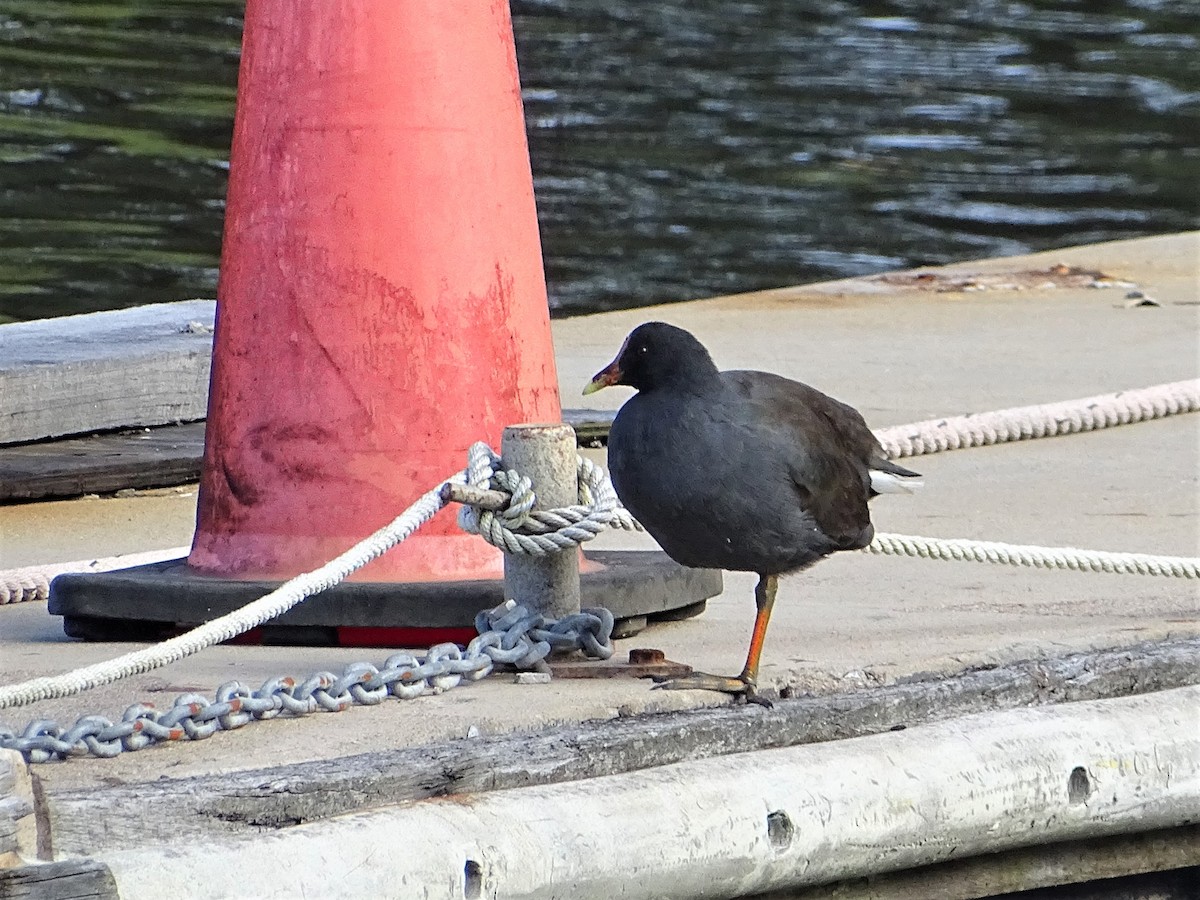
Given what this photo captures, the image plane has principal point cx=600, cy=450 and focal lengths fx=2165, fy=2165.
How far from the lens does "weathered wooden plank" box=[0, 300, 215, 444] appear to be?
196 inches

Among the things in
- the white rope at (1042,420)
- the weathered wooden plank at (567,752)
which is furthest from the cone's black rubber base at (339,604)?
the white rope at (1042,420)

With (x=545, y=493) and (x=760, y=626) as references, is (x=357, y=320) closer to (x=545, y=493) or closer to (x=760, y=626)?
(x=545, y=493)

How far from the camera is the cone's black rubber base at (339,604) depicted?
332 centimetres

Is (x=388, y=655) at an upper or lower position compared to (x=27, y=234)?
upper

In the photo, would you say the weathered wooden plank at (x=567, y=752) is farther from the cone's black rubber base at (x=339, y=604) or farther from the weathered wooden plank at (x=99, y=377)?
the weathered wooden plank at (x=99, y=377)

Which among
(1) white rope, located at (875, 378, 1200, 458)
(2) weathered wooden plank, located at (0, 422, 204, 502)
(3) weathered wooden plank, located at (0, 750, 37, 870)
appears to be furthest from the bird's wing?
(2) weathered wooden plank, located at (0, 422, 204, 502)

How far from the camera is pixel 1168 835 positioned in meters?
3.13

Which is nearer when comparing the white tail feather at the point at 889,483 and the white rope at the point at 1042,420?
the white tail feather at the point at 889,483

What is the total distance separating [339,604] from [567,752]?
80 centimetres

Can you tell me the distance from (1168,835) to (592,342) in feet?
12.8

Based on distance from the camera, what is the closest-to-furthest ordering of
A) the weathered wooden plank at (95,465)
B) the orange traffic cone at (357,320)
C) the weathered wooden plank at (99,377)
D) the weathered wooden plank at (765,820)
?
the weathered wooden plank at (765,820)
the orange traffic cone at (357,320)
the weathered wooden plank at (95,465)
the weathered wooden plank at (99,377)

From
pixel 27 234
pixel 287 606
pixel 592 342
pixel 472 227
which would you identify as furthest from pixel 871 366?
pixel 27 234

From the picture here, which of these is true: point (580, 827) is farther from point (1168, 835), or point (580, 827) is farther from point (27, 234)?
point (27, 234)

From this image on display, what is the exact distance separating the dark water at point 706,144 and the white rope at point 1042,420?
4933 millimetres
